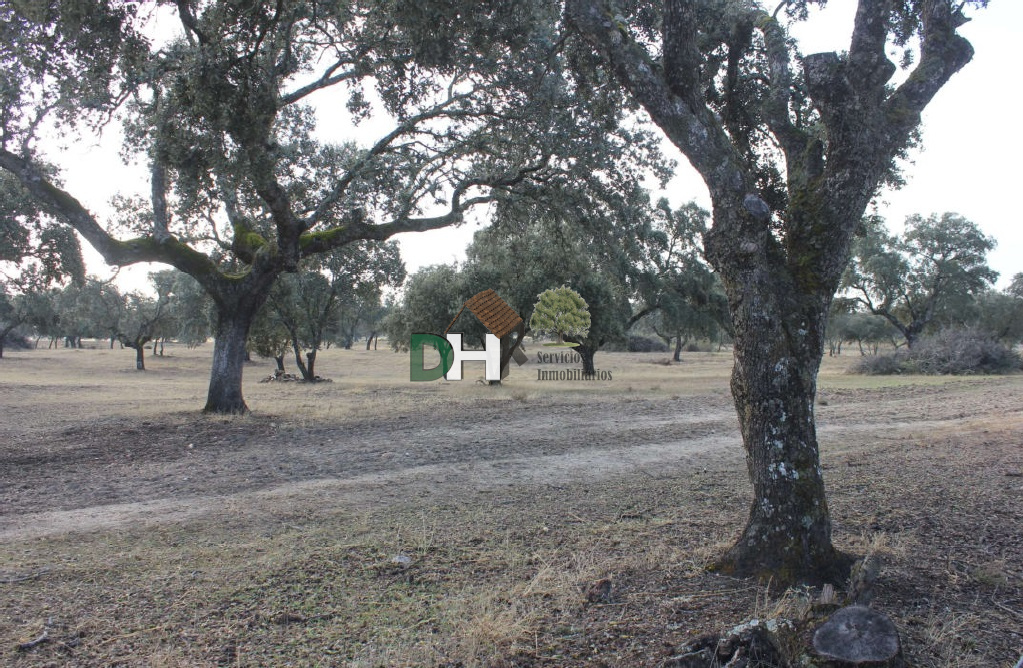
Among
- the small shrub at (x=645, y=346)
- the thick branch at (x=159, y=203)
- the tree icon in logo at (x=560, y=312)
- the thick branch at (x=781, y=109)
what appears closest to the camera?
the thick branch at (x=781, y=109)

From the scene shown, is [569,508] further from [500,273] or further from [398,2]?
[500,273]

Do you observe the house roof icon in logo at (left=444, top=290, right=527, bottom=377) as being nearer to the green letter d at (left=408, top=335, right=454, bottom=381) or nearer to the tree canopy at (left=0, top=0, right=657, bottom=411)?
the green letter d at (left=408, top=335, right=454, bottom=381)

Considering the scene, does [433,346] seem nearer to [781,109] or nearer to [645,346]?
[781,109]

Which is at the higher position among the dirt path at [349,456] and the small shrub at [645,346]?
the small shrub at [645,346]

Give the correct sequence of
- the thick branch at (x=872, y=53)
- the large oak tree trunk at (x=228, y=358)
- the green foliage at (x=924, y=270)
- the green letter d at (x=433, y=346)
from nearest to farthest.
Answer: the thick branch at (x=872, y=53), the large oak tree trunk at (x=228, y=358), the green letter d at (x=433, y=346), the green foliage at (x=924, y=270)

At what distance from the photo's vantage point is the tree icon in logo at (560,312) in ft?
81.2

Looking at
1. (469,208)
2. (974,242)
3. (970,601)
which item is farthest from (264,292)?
(974,242)

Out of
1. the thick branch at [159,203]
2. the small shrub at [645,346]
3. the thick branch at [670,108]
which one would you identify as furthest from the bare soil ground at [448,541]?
the small shrub at [645,346]

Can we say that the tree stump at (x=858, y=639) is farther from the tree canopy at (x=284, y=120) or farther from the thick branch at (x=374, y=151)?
the thick branch at (x=374, y=151)

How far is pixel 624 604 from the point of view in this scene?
3.92m

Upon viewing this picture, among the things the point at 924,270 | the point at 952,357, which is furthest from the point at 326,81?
the point at 924,270

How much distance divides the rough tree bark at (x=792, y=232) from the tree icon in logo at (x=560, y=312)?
767 inches

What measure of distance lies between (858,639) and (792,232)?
2789mm

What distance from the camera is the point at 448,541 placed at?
5.29 m
